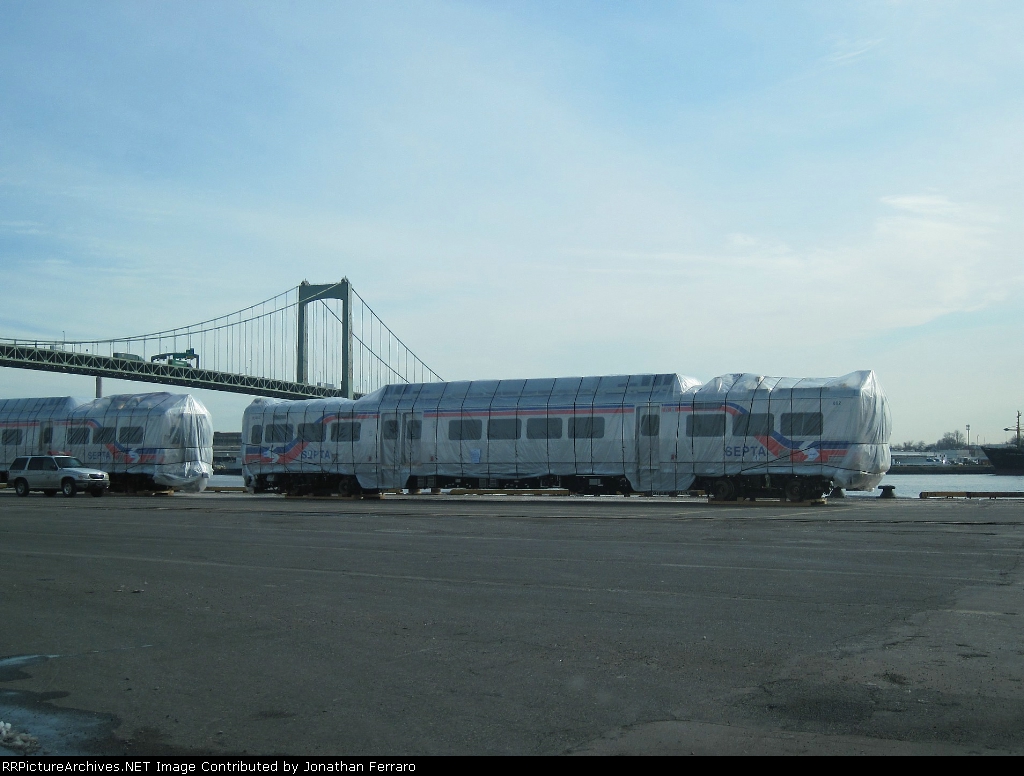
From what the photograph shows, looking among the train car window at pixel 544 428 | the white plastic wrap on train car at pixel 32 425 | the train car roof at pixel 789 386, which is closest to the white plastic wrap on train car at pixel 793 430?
the train car roof at pixel 789 386

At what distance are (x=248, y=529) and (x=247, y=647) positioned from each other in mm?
13049

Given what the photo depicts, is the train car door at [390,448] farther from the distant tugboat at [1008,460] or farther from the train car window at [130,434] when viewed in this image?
the distant tugboat at [1008,460]

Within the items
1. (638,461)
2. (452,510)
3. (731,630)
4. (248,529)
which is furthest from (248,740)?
(638,461)

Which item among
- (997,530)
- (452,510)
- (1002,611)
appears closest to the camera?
(1002,611)

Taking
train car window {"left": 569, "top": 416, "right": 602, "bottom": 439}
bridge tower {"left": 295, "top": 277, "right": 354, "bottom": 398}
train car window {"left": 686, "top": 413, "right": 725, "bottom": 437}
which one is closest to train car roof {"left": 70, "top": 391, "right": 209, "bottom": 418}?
train car window {"left": 569, "top": 416, "right": 602, "bottom": 439}

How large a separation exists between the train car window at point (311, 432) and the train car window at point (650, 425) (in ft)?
43.3

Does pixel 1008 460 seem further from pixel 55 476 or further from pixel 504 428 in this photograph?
pixel 55 476

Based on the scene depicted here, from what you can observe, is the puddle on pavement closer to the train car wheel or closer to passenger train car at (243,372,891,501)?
passenger train car at (243,372,891,501)

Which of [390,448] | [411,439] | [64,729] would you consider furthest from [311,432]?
[64,729]

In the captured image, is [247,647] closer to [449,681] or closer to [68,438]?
[449,681]

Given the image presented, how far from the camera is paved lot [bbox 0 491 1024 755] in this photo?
5.43 metres

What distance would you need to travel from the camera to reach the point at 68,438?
44.2 metres

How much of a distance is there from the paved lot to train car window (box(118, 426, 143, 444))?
26.6m

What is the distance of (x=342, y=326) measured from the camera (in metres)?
92.8
